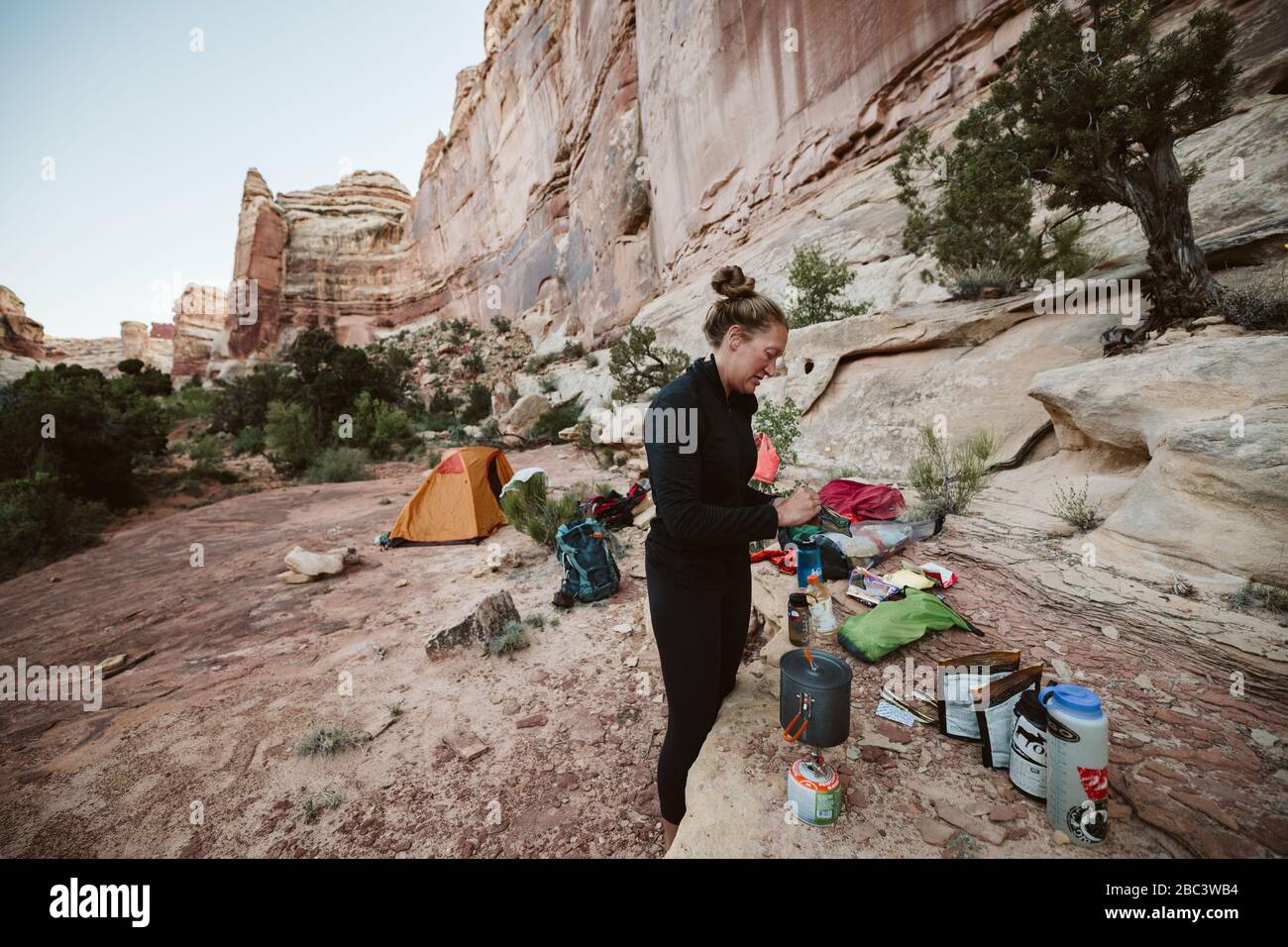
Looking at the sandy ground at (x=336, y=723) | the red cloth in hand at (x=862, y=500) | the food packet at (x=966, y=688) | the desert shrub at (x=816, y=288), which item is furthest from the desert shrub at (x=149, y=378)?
the food packet at (x=966, y=688)

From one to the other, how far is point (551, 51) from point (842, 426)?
31.5 m

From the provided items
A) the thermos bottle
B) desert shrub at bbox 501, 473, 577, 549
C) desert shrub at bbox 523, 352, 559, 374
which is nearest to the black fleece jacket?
the thermos bottle

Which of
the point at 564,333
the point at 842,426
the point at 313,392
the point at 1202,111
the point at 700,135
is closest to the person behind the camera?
the point at 1202,111

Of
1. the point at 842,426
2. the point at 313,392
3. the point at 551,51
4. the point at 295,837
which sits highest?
the point at 551,51

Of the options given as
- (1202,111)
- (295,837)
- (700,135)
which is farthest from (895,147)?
(295,837)

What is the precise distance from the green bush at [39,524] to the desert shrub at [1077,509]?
1485 cm

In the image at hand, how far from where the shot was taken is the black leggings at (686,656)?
181 centimetres

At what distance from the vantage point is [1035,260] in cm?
671

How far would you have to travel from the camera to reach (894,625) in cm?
277

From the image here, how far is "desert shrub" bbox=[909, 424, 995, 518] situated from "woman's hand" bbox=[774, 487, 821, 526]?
3.20 meters

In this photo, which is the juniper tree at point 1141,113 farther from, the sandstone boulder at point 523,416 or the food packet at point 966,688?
the sandstone boulder at point 523,416
